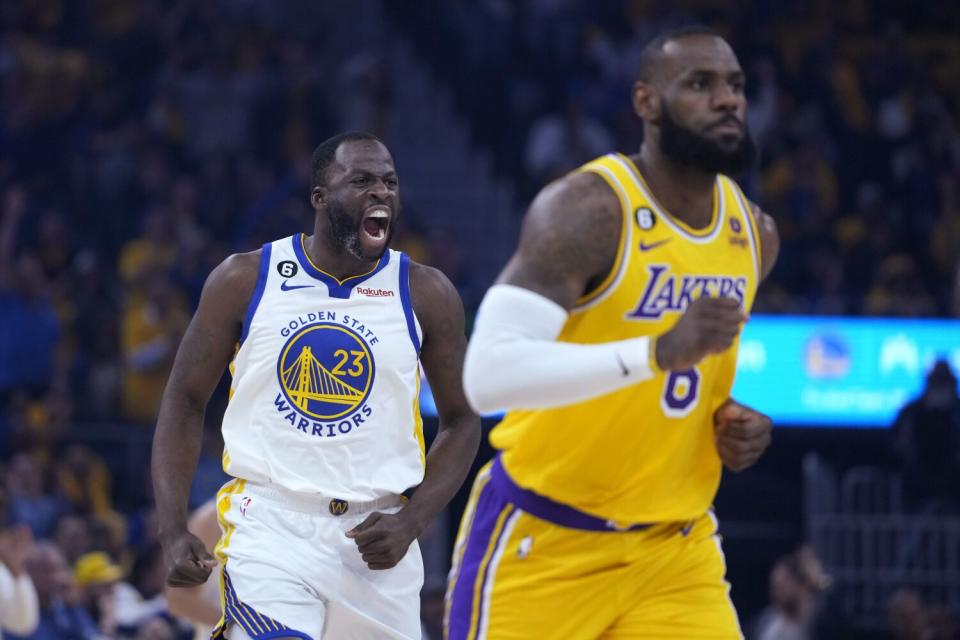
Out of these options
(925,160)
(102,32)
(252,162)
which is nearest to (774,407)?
(925,160)

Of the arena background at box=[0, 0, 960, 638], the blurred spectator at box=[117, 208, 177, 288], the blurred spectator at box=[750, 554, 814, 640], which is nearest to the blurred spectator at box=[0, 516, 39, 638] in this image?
the arena background at box=[0, 0, 960, 638]

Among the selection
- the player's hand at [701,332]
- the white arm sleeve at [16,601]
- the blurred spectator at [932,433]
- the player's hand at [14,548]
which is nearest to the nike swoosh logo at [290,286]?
the player's hand at [701,332]

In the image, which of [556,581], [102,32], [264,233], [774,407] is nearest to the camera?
[556,581]

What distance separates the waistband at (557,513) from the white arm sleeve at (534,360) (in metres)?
0.45

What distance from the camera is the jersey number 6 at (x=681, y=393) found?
444 cm

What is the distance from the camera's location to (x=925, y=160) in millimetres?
14961

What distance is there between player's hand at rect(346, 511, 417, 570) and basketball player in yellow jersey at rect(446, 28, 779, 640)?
1.01 ft

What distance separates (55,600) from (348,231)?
449 centimetres

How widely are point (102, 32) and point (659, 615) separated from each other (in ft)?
44.1

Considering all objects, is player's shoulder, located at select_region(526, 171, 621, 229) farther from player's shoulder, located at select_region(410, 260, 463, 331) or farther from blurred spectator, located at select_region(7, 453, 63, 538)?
blurred spectator, located at select_region(7, 453, 63, 538)

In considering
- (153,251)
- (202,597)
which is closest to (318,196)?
(202,597)

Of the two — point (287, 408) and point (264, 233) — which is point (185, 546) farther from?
point (264, 233)

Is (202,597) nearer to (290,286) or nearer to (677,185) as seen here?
(290,286)

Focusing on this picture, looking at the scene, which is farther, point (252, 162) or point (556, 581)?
point (252, 162)
